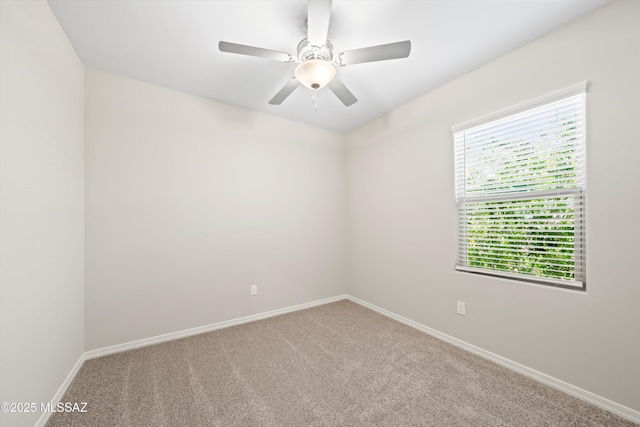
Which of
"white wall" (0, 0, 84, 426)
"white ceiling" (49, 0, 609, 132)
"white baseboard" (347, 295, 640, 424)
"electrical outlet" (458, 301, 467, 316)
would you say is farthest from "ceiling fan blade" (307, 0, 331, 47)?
"white baseboard" (347, 295, 640, 424)

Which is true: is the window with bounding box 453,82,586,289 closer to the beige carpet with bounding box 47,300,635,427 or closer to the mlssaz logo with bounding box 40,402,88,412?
the beige carpet with bounding box 47,300,635,427

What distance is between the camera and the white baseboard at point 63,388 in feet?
4.78

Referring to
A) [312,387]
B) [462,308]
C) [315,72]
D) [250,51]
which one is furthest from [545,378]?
[250,51]

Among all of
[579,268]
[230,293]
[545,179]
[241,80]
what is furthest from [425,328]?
[241,80]

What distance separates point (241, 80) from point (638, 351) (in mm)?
3551

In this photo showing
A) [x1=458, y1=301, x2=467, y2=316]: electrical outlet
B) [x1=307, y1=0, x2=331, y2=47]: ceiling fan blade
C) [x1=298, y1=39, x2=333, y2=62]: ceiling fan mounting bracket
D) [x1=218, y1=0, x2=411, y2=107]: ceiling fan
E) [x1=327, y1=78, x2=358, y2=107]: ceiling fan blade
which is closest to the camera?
[x1=307, y1=0, x2=331, y2=47]: ceiling fan blade

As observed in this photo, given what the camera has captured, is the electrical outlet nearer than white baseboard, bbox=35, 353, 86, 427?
No

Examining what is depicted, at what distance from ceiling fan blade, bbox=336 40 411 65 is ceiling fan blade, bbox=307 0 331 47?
0.58ft

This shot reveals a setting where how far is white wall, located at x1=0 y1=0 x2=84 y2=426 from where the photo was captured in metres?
1.22

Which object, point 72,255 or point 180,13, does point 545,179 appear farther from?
point 72,255

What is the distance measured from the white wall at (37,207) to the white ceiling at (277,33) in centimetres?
32

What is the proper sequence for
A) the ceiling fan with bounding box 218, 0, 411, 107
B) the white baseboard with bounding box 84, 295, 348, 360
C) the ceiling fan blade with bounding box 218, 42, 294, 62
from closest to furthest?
the ceiling fan with bounding box 218, 0, 411, 107 → the ceiling fan blade with bounding box 218, 42, 294, 62 → the white baseboard with bounding box 84, 295, 348, 360

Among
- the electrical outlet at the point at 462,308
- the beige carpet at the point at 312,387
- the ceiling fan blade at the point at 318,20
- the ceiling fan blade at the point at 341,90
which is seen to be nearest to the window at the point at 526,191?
the electrical outlet at the point at 462,308

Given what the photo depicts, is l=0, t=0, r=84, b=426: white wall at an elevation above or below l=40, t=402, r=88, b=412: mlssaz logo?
above
